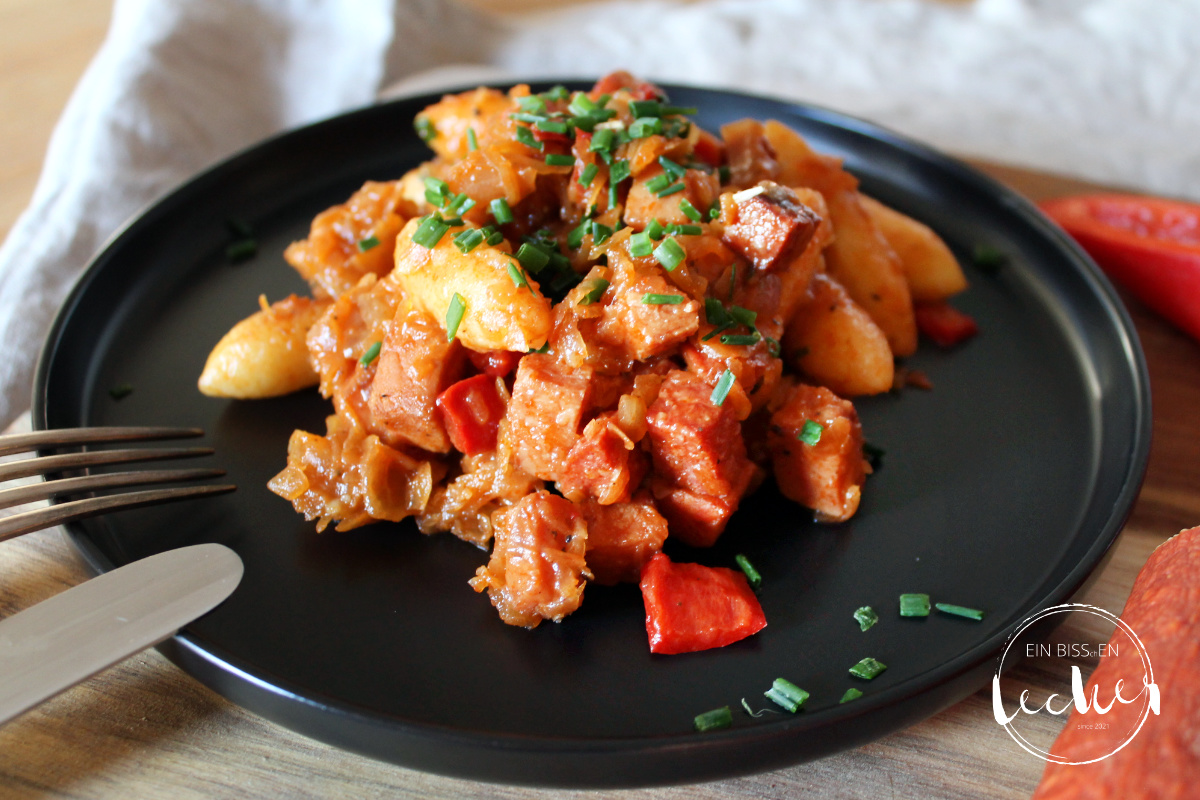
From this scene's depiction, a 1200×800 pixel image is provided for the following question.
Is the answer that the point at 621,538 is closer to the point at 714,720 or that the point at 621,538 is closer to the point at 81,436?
the point at 714,720

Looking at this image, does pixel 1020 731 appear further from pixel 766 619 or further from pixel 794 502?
pixel 794 502

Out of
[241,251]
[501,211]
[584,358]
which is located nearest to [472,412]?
[584,358]

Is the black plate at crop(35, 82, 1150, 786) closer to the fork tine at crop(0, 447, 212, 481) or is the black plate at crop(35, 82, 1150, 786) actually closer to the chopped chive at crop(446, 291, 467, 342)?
the fork tine at crop(0, 447, 212, 481)

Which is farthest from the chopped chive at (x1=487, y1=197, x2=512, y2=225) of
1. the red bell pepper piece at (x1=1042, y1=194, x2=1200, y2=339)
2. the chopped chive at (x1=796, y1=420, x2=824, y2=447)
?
the red bell pepper piece at (x1=1042, y1=194, x2=1200, y2=339)

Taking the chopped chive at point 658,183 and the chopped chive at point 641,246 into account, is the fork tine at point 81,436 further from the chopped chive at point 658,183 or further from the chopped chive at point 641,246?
the chopped chive at point 658,183

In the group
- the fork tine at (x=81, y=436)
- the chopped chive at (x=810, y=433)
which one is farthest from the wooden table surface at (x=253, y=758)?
the chopped chive at (x=810, y=433)

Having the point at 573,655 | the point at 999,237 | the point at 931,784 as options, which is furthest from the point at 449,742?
the point at 999,237
